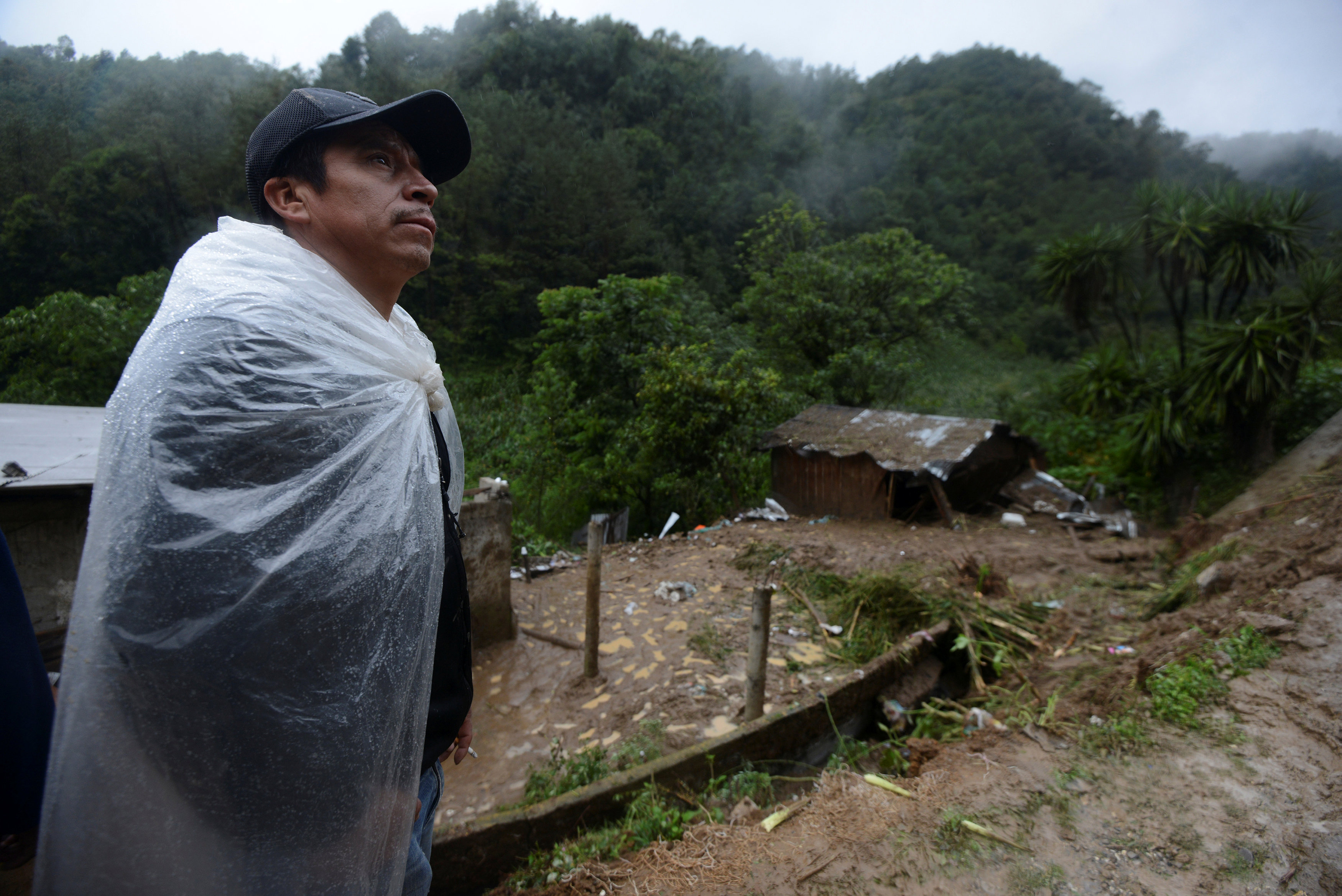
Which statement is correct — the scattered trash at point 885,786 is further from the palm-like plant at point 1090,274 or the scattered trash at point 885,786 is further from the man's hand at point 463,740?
the palm-like plant at point 1090,274

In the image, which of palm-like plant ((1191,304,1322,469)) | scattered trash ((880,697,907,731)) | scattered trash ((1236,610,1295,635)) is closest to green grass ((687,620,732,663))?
scattered trash ((880,697,907,731))

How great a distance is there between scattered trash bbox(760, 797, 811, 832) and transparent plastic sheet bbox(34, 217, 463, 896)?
2169 millimetres

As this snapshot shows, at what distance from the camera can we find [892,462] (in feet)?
28.9

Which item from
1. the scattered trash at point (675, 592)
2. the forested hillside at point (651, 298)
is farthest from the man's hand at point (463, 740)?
the forested hillside at point (651, 298)

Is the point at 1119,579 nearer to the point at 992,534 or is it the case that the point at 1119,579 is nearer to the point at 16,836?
the point at 992,534

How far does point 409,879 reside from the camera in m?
1.24

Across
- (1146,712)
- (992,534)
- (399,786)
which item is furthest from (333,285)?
(992,534)

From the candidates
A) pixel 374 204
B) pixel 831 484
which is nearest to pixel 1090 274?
pixel 831 484

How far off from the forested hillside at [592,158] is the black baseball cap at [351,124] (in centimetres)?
645

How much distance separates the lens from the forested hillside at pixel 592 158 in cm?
911

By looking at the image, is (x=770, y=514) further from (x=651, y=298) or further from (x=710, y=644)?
(x=651, y=298)

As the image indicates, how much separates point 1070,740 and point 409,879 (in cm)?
348

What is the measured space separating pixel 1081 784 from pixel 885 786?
91 cm

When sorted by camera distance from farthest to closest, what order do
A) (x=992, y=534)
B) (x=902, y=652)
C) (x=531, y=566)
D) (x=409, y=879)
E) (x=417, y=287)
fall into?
(x=417, y=287), (x=992, y=534), (x=531, y=566), (x=902, y=652), (x=409, y=879)
